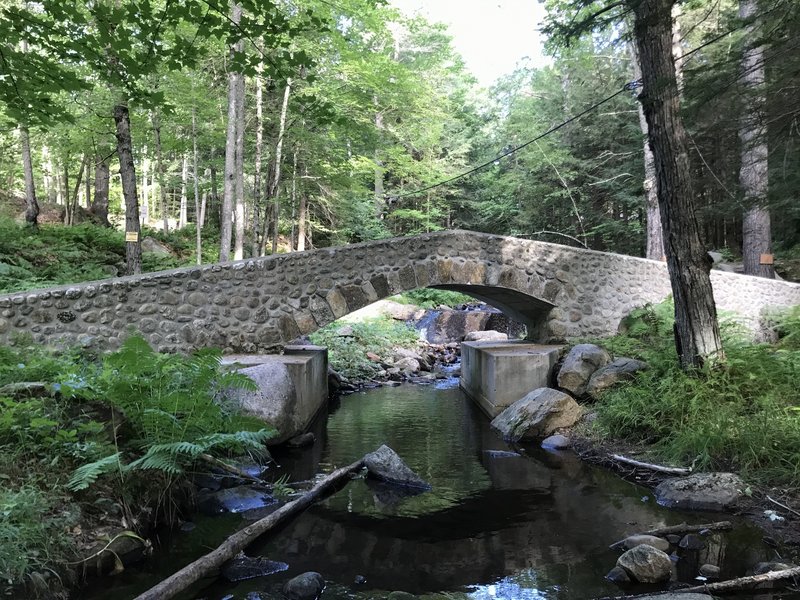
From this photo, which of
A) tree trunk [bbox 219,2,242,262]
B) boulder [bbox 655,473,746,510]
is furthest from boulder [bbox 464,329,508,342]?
boulder [bbox 655,473,746,510]

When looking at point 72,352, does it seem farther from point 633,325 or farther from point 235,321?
point 633,325

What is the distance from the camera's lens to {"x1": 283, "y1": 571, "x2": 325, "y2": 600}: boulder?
319 cm

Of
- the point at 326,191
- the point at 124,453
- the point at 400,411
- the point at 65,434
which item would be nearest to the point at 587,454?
the point at 400,411

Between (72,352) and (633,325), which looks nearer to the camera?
(72,352)

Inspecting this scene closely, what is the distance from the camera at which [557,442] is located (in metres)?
6.99

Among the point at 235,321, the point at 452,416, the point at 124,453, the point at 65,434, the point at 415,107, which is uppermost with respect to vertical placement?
the point at 415,107

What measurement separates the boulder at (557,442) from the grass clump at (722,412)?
46cm

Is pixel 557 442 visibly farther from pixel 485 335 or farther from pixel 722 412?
pixel 485 335

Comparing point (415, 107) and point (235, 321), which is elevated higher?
point (415, 107)

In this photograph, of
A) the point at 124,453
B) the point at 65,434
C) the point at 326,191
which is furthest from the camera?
the point at 326,191

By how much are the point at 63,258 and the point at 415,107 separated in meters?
11.4

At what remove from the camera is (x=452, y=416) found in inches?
366

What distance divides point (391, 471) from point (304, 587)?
Answer: 241 centimetres

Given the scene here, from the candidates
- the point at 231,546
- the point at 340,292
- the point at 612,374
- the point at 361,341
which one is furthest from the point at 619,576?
the point at 361,341
